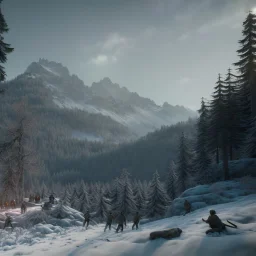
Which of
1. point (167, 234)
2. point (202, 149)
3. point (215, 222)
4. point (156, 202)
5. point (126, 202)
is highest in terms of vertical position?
point (202, 149)

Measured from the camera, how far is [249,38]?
2752cm

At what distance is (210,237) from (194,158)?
1410 inches

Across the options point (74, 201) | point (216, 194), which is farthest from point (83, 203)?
point (216, 194)

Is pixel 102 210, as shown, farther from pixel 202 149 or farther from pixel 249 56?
pixel 249 56

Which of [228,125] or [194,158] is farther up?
[228,125]

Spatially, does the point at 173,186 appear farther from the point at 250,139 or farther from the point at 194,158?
the point at 250,139

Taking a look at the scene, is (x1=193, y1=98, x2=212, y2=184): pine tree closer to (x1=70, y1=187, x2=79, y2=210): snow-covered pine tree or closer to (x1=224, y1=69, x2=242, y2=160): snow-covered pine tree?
(x1=224, y1=69, x2=242, y2=160): snow-covered pine tree

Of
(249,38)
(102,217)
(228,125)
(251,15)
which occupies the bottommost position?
(102,217)

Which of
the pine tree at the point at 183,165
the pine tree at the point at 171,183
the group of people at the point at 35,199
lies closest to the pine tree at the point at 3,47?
the group of people at the point at 35,199

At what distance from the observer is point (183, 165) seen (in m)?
44.2

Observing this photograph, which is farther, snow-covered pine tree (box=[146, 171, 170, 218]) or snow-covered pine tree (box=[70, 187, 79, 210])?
snow-covered pine tree (box=[70, 187, 79, 210])

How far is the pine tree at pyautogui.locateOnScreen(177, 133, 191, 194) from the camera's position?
43.8 metres

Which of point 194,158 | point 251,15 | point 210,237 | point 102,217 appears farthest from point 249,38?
point 102,217

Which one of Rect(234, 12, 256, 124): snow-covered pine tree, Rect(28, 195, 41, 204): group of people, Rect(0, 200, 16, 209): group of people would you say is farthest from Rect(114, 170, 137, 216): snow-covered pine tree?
Rect(234, 12, 256, 124): snow-covered pine tree
